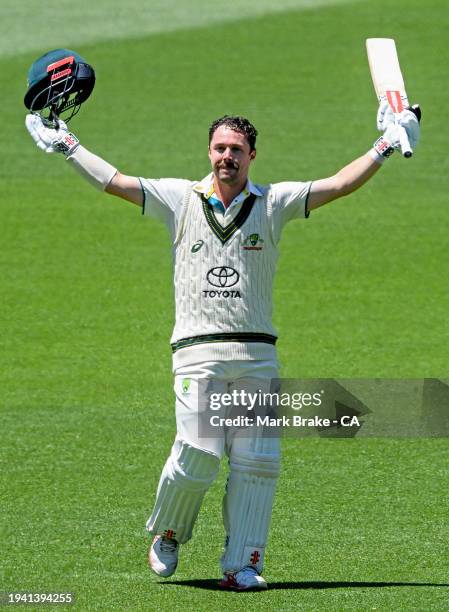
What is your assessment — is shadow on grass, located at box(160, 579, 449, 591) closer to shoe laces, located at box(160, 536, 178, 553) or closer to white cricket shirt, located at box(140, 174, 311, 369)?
shoe laces, located at box(160, 536, 178, 553)

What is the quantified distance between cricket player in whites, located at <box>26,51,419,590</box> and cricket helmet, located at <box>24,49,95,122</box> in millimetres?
434

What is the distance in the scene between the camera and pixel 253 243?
7.17 m

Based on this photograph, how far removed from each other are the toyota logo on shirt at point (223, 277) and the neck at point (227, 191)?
11.8 inches

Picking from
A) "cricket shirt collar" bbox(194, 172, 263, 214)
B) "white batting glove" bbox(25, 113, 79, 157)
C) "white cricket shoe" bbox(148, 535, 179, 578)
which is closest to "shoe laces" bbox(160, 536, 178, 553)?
"white cricket shoe" bbox(148, 535, 179, 578)

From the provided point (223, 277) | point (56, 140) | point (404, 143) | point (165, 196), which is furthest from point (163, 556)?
point (404, 143)

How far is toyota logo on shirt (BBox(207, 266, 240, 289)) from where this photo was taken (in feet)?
23.5

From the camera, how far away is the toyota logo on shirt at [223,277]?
7152 millimetres

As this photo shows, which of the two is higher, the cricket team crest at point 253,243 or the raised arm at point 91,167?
the raised arm at point 91,167

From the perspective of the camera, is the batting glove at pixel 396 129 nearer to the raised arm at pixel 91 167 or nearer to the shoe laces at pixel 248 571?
the raised arm at pixel 91 167

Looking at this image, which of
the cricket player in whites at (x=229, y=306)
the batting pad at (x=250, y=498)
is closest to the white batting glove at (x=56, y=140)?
the cricket player in whites at (x=229, y=306)

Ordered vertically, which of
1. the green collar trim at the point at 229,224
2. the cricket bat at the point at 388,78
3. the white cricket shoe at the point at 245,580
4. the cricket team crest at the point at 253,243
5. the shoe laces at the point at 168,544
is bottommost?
the white cricket shoe at the point at 245,580

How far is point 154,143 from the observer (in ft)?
61.0

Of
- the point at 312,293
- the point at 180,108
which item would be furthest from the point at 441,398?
the point at 180,108

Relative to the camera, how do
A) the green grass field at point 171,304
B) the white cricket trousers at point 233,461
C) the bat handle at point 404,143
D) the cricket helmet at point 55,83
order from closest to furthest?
1. the bat handle at point 404,143
2. the white cricket trousers at point 233,461
3. the cricket helmet at point 55,83
4. the green grass field at point 171,304
